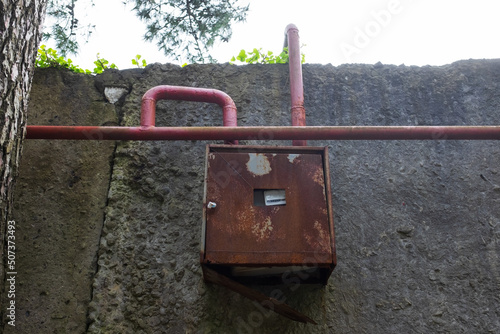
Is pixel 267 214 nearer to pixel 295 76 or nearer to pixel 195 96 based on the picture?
pixel 195 96

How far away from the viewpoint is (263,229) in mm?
1831

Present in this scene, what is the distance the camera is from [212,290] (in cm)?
214

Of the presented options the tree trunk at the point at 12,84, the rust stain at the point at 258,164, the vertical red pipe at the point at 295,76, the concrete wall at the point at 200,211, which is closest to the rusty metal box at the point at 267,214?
the rust stain at the point at 258,164

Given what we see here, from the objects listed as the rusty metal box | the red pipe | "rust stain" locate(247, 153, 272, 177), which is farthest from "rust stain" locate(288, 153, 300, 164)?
the red pipe

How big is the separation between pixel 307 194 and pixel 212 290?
711 millimetres

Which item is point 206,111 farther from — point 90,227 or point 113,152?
point 90,227

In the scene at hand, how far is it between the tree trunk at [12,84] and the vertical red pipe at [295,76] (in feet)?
4.46

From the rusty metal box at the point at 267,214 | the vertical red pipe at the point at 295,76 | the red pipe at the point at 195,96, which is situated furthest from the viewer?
the vertical red pipe at the point at 295,76

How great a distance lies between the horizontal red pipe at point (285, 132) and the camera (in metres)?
1.96

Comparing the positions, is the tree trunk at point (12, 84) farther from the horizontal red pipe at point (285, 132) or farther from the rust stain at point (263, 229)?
the rust stain at point (263, 229)

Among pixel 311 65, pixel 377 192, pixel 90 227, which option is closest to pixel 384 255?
pixel 377 192

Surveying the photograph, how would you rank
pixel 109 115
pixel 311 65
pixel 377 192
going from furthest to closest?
pixel 311 65 < pixel 109 115 < pixel 377 192

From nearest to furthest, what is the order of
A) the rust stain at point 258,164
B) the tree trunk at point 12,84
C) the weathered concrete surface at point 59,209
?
1. the tree trunk at point 12,84
2. the rust stain at point 258,164
3. the weathered concrete surface at point 59,209

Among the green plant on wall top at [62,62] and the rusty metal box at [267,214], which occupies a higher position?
the green plant on wall top at [62,62]
